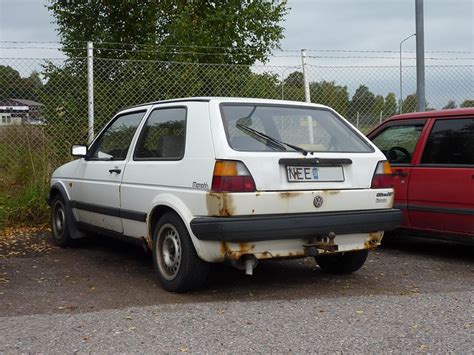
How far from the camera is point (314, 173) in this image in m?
4.87

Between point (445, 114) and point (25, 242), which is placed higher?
point (445, 114)

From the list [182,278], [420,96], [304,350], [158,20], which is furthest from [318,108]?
[158,20]

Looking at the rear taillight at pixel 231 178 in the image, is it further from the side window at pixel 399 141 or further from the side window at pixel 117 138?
the side window at pixel 399 141

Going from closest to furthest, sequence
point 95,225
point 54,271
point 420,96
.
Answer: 1. point 54,271
2. point 95,225
3. point 420,96

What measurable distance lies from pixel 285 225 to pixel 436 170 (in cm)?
257

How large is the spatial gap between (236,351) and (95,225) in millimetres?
3178

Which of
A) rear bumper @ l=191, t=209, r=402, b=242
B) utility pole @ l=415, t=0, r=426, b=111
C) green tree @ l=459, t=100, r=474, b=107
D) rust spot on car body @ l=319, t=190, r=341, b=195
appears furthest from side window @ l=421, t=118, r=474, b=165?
green tree @ l=459, t=100, r=474, b=107

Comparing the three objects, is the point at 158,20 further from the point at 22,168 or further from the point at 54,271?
the point at 54,271

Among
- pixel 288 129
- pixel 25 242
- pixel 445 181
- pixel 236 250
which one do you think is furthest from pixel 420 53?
pixel 25 242

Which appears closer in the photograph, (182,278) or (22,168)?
(182,278)

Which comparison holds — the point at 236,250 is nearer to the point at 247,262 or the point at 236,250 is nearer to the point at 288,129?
the point at 247,262

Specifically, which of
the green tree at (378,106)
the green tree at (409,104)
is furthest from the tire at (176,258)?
the green tree at (409,104)

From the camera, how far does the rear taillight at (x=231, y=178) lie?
4.51m

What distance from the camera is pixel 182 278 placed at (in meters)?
4.86
